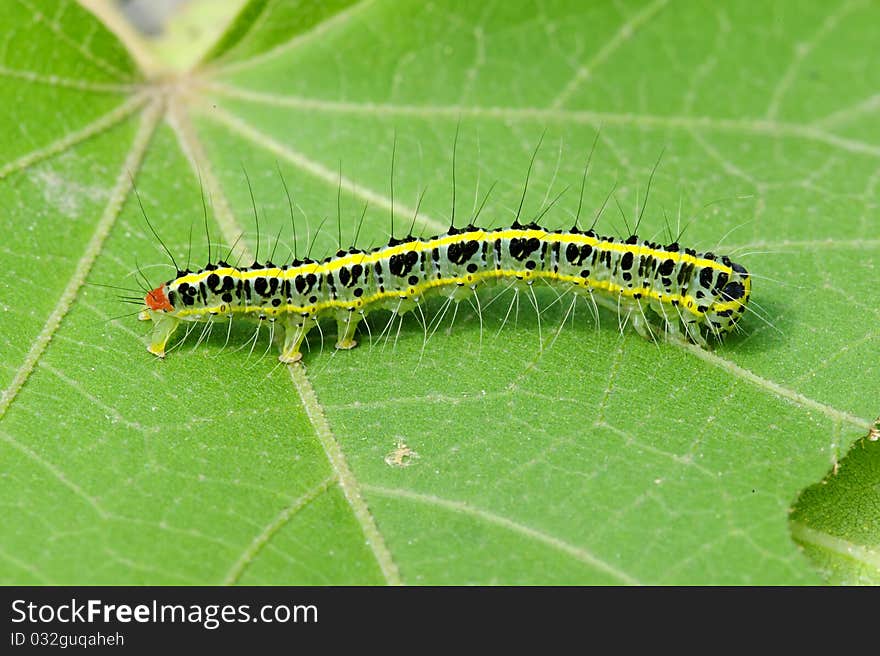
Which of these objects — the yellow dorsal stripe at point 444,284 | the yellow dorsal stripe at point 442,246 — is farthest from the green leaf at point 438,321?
the yellow dorsal stripe at point 442,246

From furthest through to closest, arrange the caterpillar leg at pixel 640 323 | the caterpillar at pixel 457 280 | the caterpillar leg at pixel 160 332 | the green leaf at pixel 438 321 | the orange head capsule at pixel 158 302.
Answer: the caterpillar leg at pixel 640 323, the caterpillar at pixel 457 280, the orange head capsule at pixel 158 302, the caterpillar leg at pixel 160 332, the green leaf at pixel 438 321

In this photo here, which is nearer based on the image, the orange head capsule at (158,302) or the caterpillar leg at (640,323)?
the orange head capsule at (158,302)

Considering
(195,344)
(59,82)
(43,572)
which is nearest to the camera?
(43,572)

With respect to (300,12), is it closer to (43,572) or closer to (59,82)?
(59,82)

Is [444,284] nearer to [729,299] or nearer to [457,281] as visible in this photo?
[457,281]

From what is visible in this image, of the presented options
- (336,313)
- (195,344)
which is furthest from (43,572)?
(336,313)

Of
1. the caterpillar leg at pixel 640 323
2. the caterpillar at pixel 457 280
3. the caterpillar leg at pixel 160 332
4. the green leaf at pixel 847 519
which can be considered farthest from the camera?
the caterpillar leg at pixel 640 323

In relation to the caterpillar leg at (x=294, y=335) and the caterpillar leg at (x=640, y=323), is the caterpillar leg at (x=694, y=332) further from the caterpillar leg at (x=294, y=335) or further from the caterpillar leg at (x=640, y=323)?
the caterpillar leg at (x=294, y=335)

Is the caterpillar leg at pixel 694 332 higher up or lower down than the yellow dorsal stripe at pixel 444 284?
lower down
